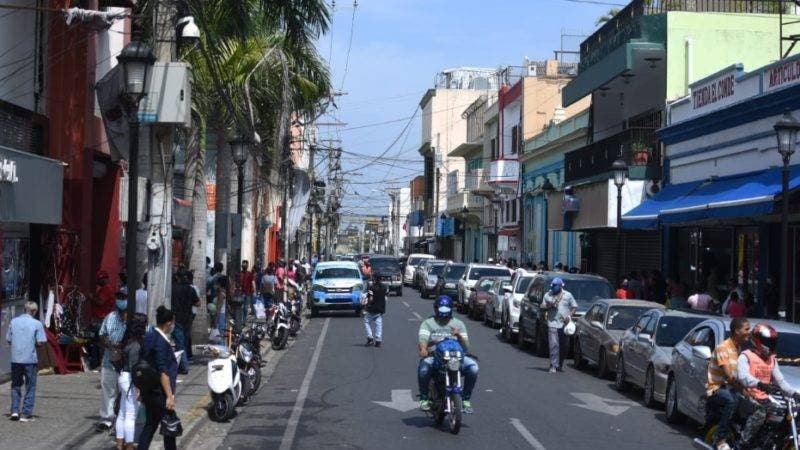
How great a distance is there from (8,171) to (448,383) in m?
7.30

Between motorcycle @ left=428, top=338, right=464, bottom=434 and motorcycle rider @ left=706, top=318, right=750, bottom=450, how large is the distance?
9.64ft

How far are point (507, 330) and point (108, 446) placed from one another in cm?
1761

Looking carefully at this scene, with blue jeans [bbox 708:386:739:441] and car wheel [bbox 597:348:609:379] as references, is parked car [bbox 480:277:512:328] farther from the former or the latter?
blue jeans [bbox 708:386:739:441]

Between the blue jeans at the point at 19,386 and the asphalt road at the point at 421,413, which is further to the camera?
the blue jeans at the point at 19,386

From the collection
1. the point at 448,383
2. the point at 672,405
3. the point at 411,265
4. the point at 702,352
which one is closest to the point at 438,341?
the point at 448,383

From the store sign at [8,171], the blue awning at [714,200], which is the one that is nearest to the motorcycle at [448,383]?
the store sign at [8,171]

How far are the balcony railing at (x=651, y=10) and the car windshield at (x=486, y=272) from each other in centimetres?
805

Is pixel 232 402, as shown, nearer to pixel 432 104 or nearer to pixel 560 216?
pixel 560 216

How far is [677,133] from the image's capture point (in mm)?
32250

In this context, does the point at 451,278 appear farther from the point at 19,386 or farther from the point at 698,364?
the point at 19,386

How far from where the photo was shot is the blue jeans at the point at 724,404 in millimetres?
11070

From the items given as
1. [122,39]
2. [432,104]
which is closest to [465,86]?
[432,104]

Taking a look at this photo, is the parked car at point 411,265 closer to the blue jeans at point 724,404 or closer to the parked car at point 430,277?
the parked car at point 430,277

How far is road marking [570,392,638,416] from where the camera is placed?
52.4 feet
